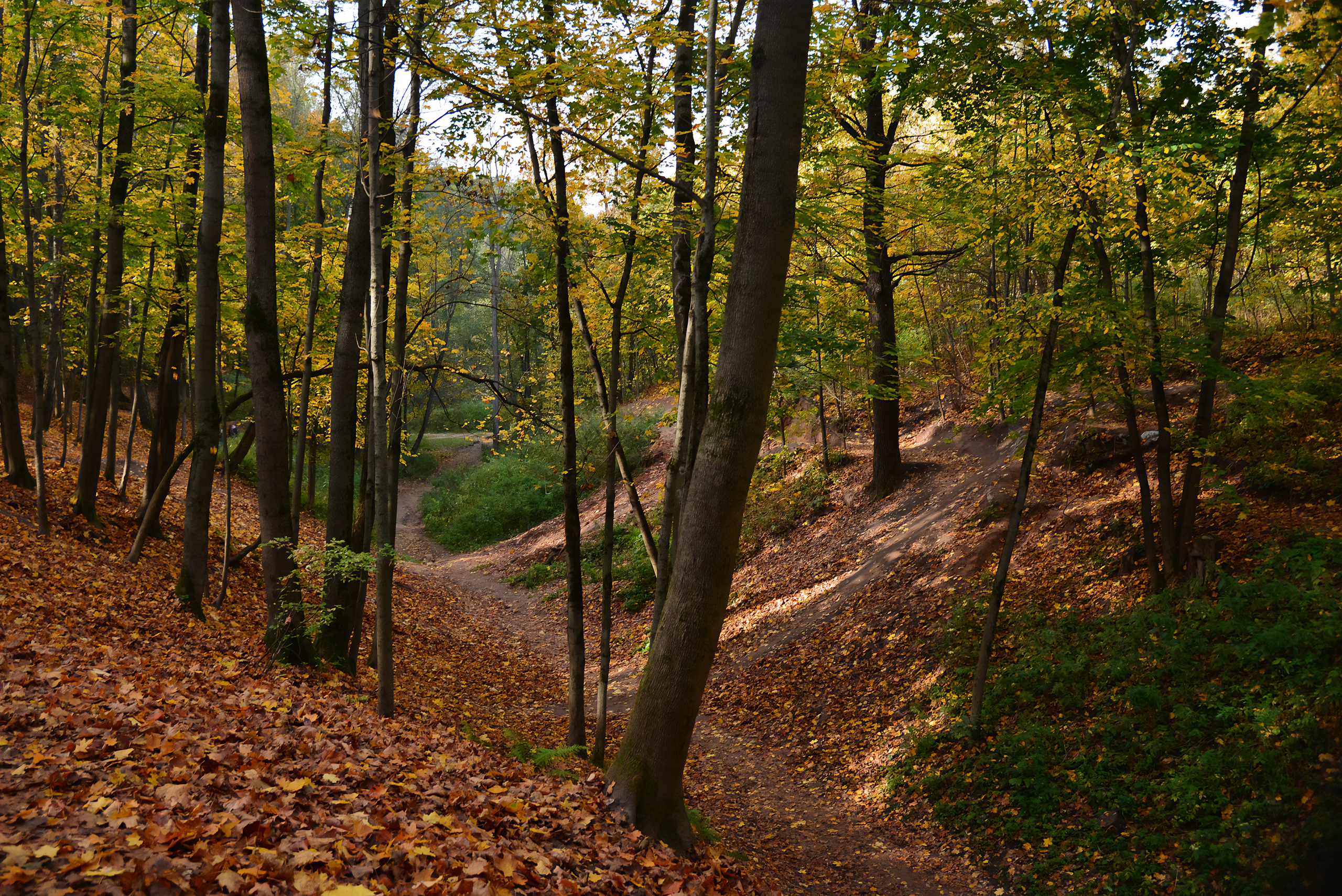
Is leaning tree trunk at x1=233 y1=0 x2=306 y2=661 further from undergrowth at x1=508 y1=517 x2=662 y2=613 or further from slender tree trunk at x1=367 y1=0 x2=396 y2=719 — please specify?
undergrowth at x1=508 y1=517 x2=662 y2=613

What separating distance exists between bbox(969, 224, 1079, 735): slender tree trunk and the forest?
57 millimetres

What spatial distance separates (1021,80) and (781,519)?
1037cm

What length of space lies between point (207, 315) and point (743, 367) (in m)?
6.97

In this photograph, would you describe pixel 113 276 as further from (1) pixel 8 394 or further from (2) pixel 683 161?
(2) pixel 683 161

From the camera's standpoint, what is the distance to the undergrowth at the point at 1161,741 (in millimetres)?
5211

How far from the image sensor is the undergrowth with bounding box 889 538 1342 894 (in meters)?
5.21

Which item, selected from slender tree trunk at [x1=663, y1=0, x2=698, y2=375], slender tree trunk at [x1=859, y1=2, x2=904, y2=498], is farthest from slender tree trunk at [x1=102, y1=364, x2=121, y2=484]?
slender tree trunk at [x1=859, y1=2, x2=904, y2=498]

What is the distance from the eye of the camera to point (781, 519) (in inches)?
642

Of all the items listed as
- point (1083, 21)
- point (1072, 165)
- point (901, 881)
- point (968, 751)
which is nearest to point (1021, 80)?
point (1083, 21)

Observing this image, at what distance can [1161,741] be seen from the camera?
611cm

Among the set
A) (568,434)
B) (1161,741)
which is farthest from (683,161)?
(1161,741)

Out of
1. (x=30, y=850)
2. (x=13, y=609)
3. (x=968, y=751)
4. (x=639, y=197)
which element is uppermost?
(x=639, y=197)

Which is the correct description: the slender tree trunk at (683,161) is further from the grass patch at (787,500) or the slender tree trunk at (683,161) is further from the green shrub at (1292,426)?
the grass patch at (787,500)

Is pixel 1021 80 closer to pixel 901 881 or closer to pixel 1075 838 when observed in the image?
pixel 1075 838
